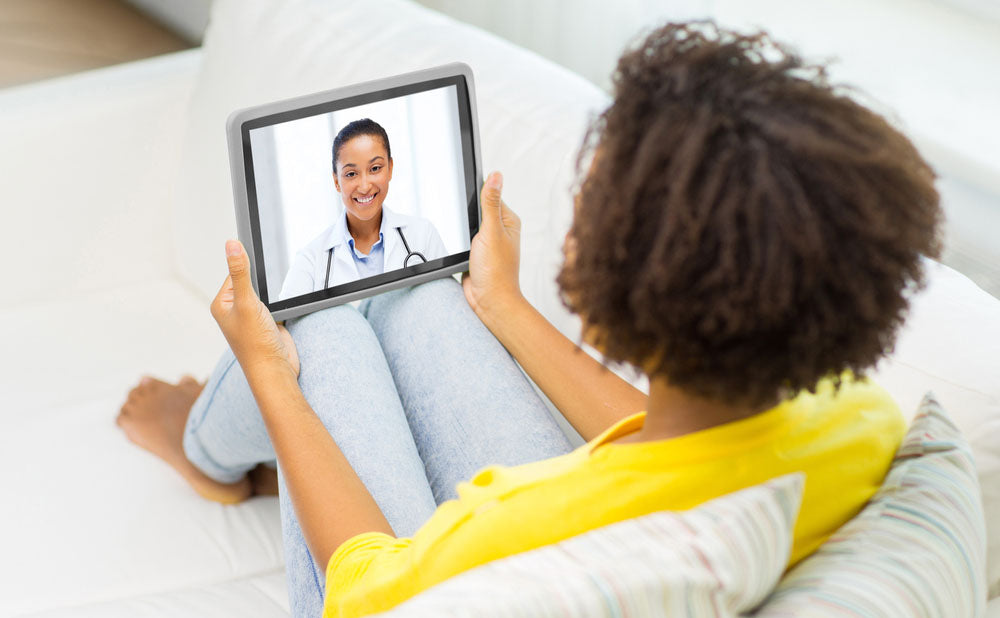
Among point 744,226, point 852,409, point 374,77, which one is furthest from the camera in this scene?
point 374,77

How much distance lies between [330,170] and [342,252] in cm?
9

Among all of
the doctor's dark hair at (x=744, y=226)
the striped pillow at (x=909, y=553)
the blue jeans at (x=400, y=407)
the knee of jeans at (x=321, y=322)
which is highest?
the doctor's dark hair at (x=744, y=226)

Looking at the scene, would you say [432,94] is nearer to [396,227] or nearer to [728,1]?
[396,227]

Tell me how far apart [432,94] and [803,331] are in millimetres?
645

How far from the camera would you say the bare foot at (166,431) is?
1.23 metres

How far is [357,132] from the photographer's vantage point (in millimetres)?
1046

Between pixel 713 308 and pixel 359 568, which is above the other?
pixel 713 308

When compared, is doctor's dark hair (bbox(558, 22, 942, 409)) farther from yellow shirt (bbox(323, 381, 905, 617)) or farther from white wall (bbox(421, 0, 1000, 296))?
white wall (bbox(421, 0, 1000, 296))

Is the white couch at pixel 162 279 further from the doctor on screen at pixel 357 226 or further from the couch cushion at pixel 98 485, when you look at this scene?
the doctor on screen at pixel 357 226

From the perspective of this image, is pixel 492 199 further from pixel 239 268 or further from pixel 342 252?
pixel 239 268

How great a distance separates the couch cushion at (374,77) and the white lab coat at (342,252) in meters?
0.16

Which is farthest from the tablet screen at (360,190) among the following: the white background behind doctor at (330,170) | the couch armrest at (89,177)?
the couch armrest at (89,177)

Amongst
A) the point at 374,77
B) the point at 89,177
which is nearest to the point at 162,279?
the point at 89,177

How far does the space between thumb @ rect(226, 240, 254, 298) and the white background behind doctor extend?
0.06 m
